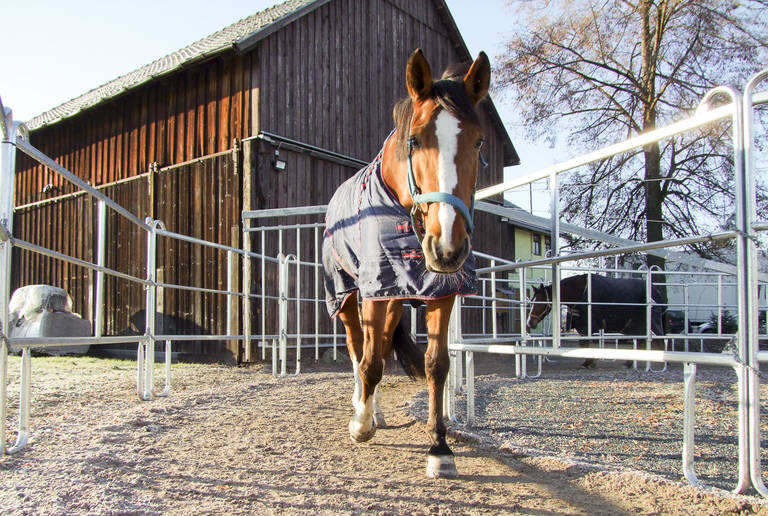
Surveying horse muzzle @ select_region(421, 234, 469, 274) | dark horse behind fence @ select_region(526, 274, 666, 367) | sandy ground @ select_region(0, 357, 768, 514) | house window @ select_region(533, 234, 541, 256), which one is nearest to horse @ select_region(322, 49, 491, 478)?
horse muzzle @ select_region(421, 234, 469, 274)

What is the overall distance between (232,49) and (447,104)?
275 inches

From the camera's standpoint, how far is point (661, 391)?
5.06m

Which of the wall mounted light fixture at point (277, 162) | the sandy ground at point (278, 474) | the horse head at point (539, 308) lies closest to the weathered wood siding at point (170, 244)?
the wall mounted light fixture at point (277, 162)

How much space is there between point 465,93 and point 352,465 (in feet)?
5.55

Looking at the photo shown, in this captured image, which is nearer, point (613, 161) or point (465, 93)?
point (465, 93)

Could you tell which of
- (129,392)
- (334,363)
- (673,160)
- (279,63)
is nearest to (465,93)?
(129,392)

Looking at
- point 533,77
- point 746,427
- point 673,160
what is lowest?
point 746,427

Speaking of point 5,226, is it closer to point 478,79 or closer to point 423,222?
point 423,222

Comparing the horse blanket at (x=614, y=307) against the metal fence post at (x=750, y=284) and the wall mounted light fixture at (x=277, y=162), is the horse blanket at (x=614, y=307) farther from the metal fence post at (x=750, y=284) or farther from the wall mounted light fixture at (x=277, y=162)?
the metal fence post at (x=750, y=284)

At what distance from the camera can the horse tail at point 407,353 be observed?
143 inches

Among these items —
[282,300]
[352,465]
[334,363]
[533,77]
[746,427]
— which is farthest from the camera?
[533,77]

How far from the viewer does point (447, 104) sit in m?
2.39

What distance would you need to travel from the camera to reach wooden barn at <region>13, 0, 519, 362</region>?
8.87m

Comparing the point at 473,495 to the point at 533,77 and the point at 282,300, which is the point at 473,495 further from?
the point at 533,77
